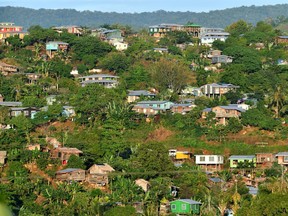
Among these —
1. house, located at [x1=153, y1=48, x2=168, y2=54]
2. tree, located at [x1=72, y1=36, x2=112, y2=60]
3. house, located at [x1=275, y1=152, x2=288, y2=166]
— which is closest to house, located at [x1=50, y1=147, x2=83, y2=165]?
house, located at [x1=275, y1=152, x2=288, y2=166]

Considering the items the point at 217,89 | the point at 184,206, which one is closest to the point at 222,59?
the point at 217,89

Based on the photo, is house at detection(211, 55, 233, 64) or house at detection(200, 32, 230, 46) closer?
house at detection(211, 55, 233, 64)

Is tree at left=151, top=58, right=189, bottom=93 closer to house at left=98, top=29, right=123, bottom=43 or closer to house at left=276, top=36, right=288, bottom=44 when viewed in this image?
house at left=98, top=29, right=123, bottom=43

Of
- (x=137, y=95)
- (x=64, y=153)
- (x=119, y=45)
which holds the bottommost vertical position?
(x=64, y=153)

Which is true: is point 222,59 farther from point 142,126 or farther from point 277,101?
point 142,126

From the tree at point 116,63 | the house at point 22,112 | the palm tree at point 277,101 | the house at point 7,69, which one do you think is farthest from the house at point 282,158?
the house at point 7,69

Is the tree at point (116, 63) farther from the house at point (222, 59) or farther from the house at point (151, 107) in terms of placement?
the house at point (151, 107)
